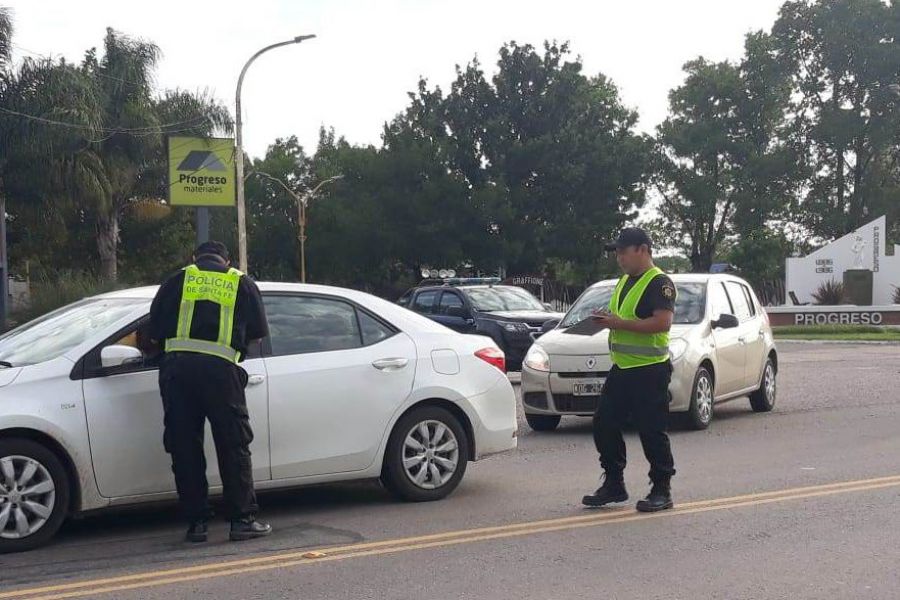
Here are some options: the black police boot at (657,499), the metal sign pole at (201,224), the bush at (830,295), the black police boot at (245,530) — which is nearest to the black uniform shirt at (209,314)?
the black police boot at (245,530)

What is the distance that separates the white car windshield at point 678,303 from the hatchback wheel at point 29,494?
22.4 ft

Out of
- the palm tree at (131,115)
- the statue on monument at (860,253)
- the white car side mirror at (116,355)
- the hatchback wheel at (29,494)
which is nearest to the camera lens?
the hatchback wheel at (29,494)

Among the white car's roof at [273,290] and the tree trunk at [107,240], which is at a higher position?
the tree trunk at [107,240]

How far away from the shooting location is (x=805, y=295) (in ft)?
152

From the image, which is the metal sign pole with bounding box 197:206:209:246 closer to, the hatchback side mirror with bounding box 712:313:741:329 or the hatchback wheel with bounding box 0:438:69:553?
the hatchback side mirror with bounding box 712:313:741:329

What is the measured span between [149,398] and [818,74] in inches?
2440

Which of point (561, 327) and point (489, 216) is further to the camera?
point (489, 216)

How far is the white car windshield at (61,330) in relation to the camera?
697cm

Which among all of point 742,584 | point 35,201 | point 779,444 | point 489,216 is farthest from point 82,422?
point 489,216

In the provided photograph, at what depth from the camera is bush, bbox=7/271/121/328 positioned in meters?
30.2

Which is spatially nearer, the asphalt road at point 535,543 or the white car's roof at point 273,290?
the asphalt road at point 535,543

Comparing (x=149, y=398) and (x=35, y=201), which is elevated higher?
(x=35, y=201)

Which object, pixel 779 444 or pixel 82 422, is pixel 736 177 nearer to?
pixel 779 444

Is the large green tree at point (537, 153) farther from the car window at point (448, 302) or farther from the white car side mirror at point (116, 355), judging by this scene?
the white car side mirror at point (116, 355)
